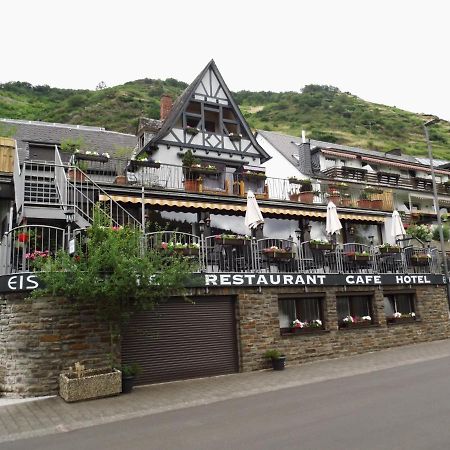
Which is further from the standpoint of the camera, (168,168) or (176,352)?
(168,168)

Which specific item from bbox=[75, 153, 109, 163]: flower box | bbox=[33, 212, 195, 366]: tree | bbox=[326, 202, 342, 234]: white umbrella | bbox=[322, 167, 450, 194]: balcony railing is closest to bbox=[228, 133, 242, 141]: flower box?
bbox=[326, 202, 342, 234]: white umbrella

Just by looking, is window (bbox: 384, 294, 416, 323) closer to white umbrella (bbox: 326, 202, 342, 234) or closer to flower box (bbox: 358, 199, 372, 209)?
white umbrella (bbox: 326, 202, 342, 234)

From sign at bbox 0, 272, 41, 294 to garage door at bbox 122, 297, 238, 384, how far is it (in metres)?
2.63

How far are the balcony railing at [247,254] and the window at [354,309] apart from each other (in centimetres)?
108

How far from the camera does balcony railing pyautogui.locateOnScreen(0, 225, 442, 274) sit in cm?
1198

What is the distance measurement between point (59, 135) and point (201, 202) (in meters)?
11.3

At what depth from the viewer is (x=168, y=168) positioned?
1934 centimetres

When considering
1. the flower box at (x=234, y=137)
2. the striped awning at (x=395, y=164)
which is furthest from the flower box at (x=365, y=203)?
the striped awning at (x=395, y=164)

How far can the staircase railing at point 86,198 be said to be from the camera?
45.4ft

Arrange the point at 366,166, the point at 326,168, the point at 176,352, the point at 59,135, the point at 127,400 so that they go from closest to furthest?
the point at 127,400 → the point at 176,352 → the point at 59,135 → the point at 326,168 → the point at 366,166

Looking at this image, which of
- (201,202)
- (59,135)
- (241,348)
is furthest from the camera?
(59,135)

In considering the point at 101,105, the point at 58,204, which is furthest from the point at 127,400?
the point at 101,105

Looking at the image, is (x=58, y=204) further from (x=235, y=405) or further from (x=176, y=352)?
(x=235, y=405)

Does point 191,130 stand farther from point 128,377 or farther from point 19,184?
point 128,377
